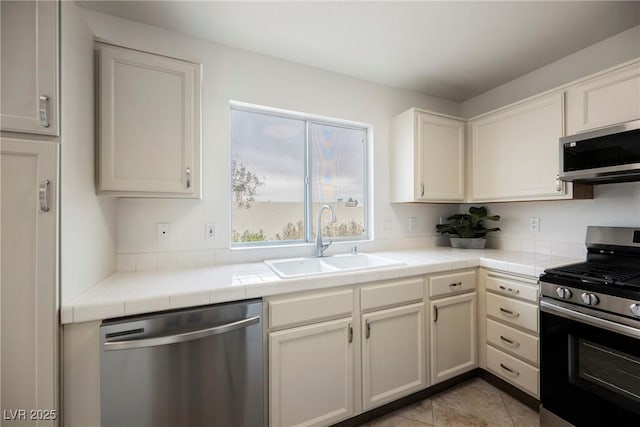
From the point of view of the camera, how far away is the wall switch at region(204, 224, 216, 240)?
5.93ft

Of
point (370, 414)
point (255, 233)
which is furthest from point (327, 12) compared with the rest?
point (370, 414)

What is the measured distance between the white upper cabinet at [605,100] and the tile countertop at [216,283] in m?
0.94

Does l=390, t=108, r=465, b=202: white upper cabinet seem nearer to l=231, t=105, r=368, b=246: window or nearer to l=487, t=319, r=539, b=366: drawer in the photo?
l=231, t=105, r=368, b=246: window

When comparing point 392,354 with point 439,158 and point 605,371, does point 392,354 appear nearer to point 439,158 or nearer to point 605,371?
point 605,371

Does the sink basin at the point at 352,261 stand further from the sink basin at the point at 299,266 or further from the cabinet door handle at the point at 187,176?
the cabinet door handle at the point at 187,176

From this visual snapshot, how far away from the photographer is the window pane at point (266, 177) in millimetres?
2014

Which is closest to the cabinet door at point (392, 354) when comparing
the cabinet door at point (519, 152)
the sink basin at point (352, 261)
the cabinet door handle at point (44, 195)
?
the sink basin at point (352, 261)

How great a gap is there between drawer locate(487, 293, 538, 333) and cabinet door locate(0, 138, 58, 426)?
243cm

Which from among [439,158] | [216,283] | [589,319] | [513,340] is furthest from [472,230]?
[216,283]

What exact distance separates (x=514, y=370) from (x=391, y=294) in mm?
1028

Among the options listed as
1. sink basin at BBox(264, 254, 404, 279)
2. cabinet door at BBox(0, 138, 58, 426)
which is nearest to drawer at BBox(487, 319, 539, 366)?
sink basin at BBox(264, 254, 404, 279)

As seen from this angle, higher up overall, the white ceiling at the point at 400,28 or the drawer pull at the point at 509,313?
the white ceiling at the point at 400,28

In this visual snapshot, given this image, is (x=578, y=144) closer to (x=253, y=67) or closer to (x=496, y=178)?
(x=496, y=178)

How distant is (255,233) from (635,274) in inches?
89.2
